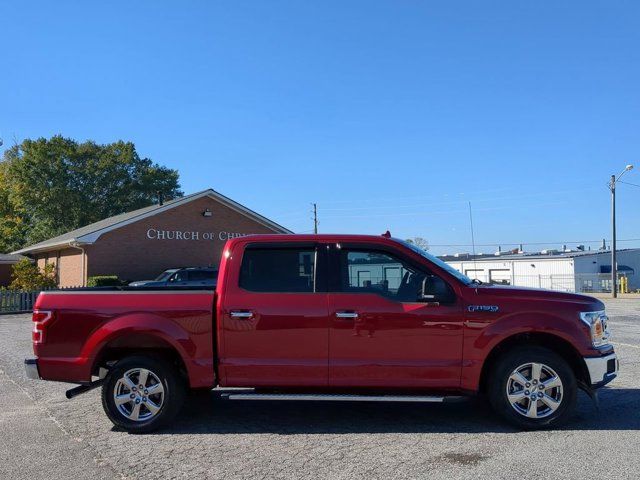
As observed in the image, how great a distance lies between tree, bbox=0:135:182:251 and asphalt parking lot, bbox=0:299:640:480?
4258cm

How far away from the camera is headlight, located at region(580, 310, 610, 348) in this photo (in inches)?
223

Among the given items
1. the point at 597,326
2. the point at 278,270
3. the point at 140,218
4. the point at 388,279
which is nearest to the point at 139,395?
the point at 278,270

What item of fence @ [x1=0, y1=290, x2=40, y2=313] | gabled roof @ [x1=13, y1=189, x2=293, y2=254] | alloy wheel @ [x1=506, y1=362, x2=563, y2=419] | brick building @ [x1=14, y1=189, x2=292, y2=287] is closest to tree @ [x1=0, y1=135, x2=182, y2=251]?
gabled roof @ [x1=13, y1=189, x2=293, y2=254]

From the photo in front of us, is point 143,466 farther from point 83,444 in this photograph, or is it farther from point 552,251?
point 552,251

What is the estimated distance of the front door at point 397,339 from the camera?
561cm

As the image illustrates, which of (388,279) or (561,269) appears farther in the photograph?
(561,269)

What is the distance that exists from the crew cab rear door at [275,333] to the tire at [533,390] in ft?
5.75

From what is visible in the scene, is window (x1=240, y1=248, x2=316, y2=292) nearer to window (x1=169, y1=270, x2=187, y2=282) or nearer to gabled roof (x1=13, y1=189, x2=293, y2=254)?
window (x1=169, y1=270, x2=187, y2=282)

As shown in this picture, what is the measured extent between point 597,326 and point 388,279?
2147mm

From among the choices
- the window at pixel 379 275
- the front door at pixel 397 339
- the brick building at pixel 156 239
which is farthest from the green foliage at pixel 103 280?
the front door at pixel 397 339

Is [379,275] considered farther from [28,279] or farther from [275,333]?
[28,279]

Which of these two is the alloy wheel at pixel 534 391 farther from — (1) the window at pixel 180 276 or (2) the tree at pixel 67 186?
(2) the tree at pixel 67 186

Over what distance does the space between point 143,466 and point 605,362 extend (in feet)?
14.5

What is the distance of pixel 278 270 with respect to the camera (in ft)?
19.5
